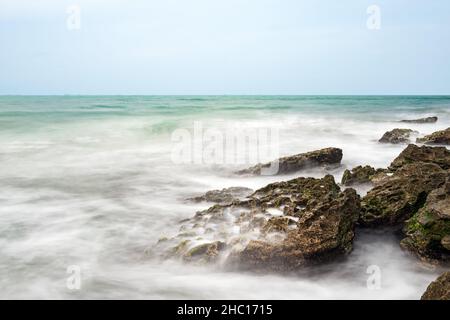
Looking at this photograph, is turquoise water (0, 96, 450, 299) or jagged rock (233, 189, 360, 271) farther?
jagged rock (233, 189, 360, 271)

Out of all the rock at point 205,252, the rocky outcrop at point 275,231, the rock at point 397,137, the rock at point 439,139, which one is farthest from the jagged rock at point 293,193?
the rock at point 397,137

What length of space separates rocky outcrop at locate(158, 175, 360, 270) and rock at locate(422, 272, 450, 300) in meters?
1.60

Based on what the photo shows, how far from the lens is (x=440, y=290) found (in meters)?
4.20

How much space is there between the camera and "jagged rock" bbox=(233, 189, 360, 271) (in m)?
5.68

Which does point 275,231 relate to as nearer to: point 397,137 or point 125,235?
point 125,235

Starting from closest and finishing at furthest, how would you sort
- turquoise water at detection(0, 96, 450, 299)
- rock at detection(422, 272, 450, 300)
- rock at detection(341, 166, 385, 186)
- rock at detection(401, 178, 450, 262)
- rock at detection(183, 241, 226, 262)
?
rock at detection(422, 272, 450, 300), turquoise water at detection(0, 96, 450, 299), rock at detection(401, 178, 450, 262), rock at detection(183, 241, 226, 262), rock at detection(341, 166, 385, 186)

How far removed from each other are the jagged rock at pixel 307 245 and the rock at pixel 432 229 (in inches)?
35.8

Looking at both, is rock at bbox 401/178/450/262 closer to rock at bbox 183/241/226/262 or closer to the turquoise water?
the turquoise water

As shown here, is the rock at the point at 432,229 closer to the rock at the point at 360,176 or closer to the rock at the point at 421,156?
the rock at the point at 360,176

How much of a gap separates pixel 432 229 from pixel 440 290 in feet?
5.53

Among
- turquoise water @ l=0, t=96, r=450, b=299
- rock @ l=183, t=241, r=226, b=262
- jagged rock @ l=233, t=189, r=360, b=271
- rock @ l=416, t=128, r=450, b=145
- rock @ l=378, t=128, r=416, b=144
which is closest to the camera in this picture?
turquoise water @ l=0, t=96, r=450, b=299

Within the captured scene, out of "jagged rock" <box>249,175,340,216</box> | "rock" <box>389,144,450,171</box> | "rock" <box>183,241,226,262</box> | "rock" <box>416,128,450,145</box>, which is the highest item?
"rock" <box>389,144,450,171</box>

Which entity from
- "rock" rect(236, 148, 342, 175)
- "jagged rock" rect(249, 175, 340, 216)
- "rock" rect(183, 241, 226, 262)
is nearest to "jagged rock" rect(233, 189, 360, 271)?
"rock" rect(183, 241, 226, 262)

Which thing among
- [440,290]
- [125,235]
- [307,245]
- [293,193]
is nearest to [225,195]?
[293,193]
